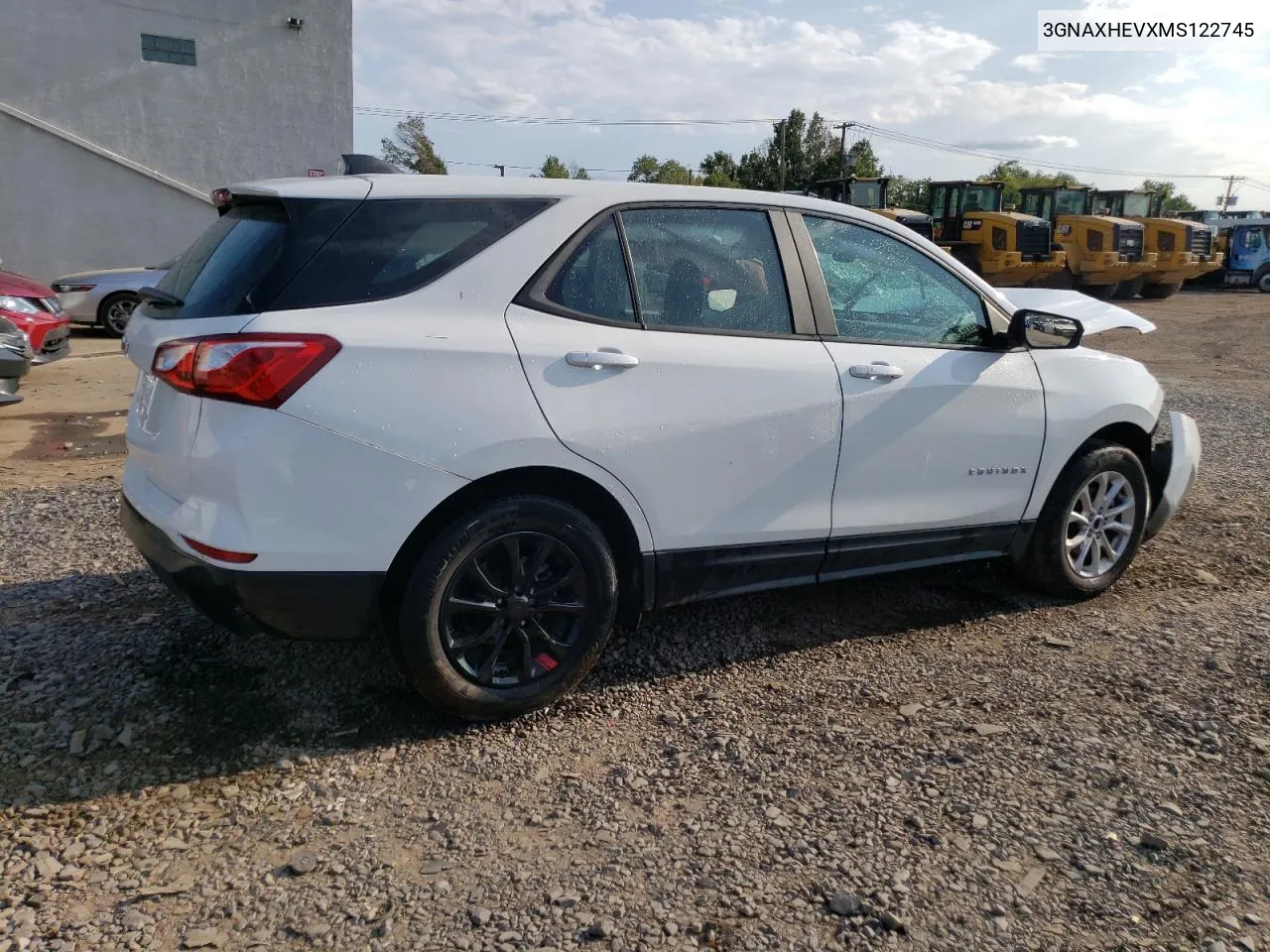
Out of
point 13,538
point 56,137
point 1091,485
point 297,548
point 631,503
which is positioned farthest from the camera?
point 56,137

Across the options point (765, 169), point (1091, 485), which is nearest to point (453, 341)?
point (1091, 485)

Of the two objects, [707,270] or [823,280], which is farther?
[823,280]

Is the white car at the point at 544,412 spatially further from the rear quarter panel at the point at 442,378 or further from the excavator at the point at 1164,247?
the excavator at the point at 1164,247

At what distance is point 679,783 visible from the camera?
3021 mm

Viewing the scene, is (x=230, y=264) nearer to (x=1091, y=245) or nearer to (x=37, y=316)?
(x=37, y=316)

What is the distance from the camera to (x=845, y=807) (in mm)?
2893

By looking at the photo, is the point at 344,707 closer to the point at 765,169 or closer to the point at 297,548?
the point at 297,548

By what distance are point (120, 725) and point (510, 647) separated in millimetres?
1284

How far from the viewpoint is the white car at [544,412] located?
288cm

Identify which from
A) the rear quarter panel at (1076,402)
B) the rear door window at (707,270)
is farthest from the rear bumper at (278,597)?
the rear quarter panel at (1076,402)

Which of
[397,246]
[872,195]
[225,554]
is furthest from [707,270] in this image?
[872,195]

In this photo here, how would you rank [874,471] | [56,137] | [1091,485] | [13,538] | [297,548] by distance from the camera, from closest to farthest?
[297,548] < [874,471] < [1091,485] < [13,538] < [56,137]

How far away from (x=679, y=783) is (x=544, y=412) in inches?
47.9

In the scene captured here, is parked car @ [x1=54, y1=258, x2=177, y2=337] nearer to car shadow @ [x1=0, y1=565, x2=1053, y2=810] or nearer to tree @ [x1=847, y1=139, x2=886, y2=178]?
car shadow @ [x1=0, y1=565, x2=1053, y2=810]
